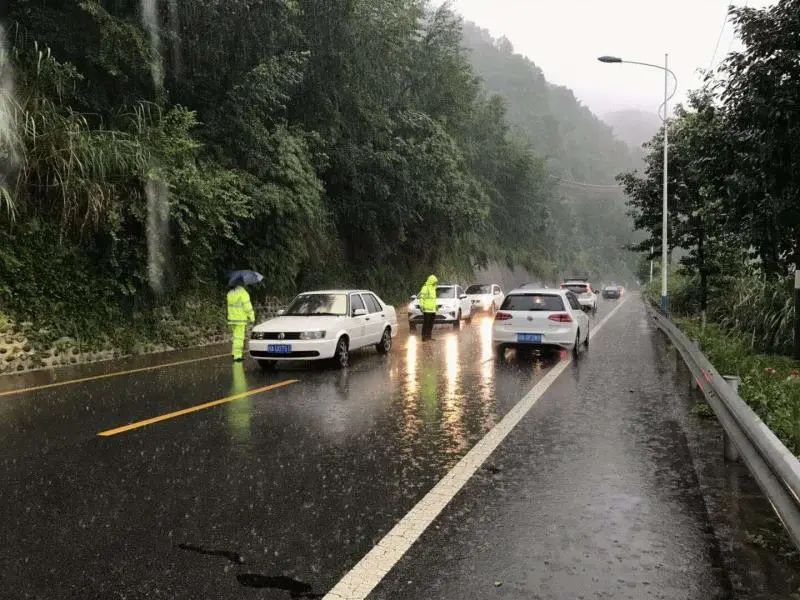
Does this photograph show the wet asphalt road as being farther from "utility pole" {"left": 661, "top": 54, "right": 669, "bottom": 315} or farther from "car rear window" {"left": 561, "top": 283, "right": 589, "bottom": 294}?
"car rear window" {"left": 561, "top": 283, "right": 589, "bottom": 294}

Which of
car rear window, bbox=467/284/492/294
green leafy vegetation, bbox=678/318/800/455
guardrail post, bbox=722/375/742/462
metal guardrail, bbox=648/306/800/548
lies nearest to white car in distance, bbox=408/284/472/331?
car rear window, bbox=467/284/492/294

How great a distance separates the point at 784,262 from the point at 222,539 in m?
11.5

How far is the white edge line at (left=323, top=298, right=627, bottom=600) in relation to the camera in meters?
3.35

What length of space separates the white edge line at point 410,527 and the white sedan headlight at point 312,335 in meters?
4.95

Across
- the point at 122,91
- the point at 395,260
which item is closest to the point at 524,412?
the point at 122,91

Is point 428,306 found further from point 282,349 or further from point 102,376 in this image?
point 102,376

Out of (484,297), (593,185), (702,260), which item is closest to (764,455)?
(702,260)

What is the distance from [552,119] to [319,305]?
125740 mm

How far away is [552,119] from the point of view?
128 metres

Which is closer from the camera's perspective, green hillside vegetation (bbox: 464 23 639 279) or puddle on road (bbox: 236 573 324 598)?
puddle on road (bbox: 236 573 324 598)

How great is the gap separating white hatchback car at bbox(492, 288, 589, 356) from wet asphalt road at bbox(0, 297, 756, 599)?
4185 mm

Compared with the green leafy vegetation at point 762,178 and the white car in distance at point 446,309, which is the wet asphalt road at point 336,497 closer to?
the green leafy vegetation at point 762,178

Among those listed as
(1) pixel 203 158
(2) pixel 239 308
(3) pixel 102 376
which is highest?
(1) pixel 203 158

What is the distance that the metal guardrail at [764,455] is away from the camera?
3.31m
